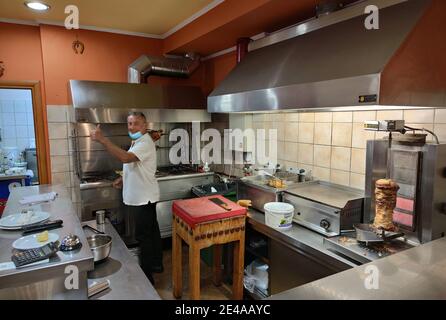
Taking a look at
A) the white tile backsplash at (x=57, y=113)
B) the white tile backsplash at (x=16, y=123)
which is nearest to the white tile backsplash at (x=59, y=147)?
the white tile backsplash at (x=57, y=113)

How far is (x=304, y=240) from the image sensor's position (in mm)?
1698

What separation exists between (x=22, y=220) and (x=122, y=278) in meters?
0.61

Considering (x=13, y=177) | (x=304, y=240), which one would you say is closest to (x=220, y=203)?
(x=304, y=240)

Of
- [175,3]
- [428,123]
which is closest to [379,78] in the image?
[428,123]

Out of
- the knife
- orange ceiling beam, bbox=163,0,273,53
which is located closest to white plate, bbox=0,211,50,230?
the knife

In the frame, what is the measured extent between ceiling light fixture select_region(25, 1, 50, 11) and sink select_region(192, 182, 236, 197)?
80.9 inches

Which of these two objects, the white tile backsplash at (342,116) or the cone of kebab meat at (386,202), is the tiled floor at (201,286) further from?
the white tile backsplash at (342,116)

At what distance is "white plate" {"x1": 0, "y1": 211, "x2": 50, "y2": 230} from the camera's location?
141 cm

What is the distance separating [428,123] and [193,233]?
1495mm

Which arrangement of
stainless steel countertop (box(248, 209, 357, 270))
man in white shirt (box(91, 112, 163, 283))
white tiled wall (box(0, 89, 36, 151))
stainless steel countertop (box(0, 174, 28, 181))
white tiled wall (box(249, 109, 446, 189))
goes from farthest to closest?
white tiled wall (box(0, 89, 36, 151)), stainless steel countertop (box(0, 174, 28, 181)), man in white shirt (box(91, 112, 163, 283)), white tiled wall (box(249, 109, 446, 189)), stainless steel countertop (box(248, 209, 357, 270))

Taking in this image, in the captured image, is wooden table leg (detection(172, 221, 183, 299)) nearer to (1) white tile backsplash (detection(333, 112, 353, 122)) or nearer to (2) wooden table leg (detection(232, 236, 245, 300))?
(2) wooden table leg (detection(232, 236, 245, 300))

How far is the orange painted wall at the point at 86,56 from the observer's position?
2.92 meters

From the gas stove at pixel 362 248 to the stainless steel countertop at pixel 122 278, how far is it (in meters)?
0.90

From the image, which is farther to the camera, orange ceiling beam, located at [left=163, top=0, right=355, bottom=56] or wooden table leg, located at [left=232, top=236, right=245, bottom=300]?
wooden table leg, located at [left=232, top=236, right=245, bottom=300]
